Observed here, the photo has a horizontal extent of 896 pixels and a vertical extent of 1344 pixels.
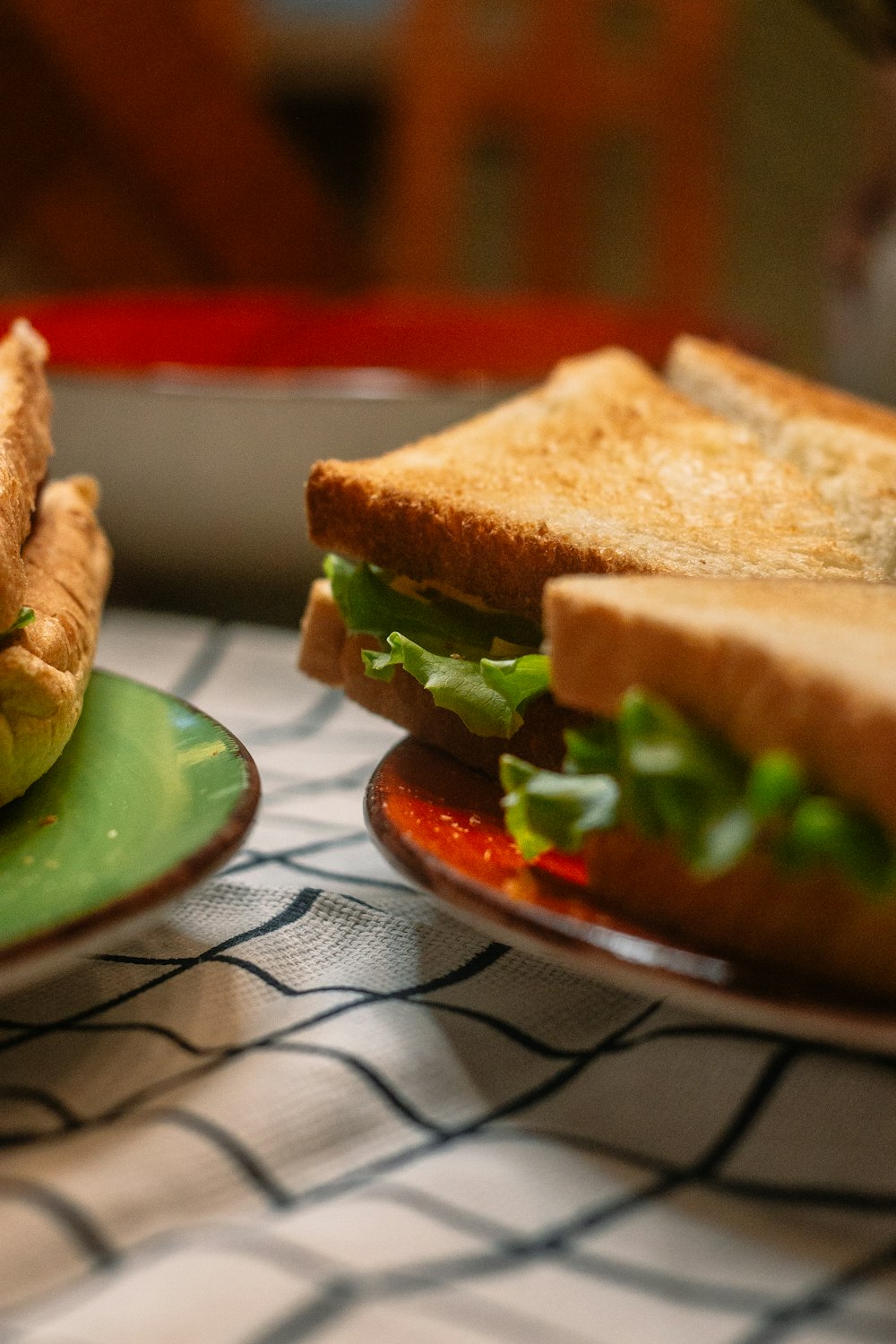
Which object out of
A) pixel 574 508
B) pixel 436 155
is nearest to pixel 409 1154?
pixel 574 508

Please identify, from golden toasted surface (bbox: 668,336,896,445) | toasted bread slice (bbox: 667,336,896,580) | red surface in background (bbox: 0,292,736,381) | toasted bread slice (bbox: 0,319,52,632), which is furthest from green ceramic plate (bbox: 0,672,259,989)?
red surface in background (bbox: 0,292,736,381)

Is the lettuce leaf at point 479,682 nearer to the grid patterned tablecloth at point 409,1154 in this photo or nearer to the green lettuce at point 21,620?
the grid patterned tablecloth at point 409,1154

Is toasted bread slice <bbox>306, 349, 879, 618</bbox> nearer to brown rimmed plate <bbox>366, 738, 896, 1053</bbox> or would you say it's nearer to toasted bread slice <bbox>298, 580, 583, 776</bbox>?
toasted bread slice <bbox>298, 580, 583, 776</bbox>

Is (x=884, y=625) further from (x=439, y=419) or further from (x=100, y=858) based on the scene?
(x=439, y=419)

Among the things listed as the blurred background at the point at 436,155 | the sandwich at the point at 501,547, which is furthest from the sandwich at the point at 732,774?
the blurred background at the point at 436,155

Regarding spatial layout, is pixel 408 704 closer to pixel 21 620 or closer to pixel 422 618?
pixel 422 618

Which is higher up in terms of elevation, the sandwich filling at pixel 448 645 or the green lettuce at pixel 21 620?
the green lettuce at pixel 21 620
